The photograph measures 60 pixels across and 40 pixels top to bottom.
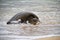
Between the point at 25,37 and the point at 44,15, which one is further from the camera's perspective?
the point at 44,15

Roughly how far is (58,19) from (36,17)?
33 cm

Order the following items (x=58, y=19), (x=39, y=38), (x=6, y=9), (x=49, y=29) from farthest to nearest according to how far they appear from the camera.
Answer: (x=6, y=9), (x=58, y=19), (x=49, y=29), (x=39, y=38)

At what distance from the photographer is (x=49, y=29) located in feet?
6.89

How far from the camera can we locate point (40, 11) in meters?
2.37

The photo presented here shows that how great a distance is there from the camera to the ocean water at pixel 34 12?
2.04 metres

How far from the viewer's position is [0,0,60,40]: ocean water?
2045mm

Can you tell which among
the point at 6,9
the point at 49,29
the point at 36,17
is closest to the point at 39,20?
the point at 36,17

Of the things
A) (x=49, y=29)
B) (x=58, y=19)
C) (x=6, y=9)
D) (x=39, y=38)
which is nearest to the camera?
(x=39, y=38)

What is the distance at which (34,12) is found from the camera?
7.68 feet

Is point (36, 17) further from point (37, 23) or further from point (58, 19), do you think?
point (58, 19)

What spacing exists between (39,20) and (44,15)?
13 centimetres

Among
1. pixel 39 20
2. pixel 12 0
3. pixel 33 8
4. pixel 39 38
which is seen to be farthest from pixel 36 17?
pixel 12 0

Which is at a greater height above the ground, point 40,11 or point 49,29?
point 40,11

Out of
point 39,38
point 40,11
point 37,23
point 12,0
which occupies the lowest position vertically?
point 39,38
